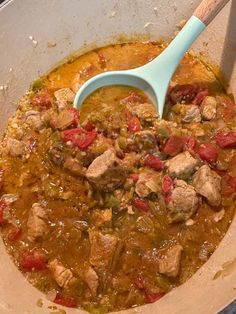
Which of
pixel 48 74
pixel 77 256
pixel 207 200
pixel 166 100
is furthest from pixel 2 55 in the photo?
pixel 207 200

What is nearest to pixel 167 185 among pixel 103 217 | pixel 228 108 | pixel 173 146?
pixel 173 146

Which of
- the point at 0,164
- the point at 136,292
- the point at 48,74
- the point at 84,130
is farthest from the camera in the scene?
the point at 48,74

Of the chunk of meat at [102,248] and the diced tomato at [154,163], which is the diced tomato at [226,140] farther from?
the chunk of meat at [102,248]

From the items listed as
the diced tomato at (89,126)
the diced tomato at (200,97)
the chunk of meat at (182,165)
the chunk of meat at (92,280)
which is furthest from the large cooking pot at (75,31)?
the chunk of meat at (182,165)

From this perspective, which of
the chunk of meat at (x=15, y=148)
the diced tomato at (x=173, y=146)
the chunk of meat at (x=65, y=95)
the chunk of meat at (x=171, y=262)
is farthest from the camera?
the chunk of meat at (x=65, y=95)

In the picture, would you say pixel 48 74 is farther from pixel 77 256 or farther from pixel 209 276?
pixel 209 276

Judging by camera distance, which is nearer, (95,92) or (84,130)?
(84,130)
